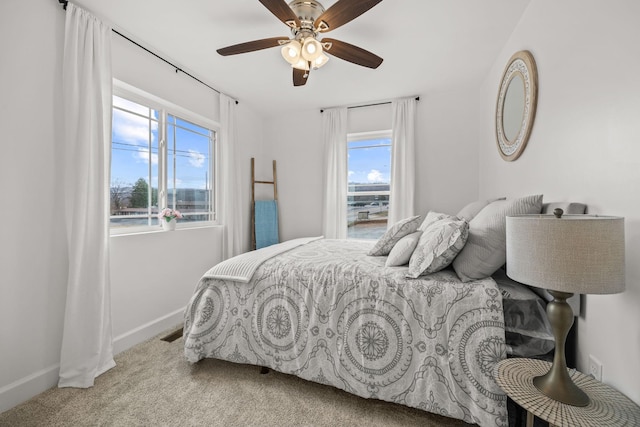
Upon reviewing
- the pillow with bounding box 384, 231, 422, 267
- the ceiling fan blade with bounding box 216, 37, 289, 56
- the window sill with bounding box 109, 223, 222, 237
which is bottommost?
the pillow with bounding box 384, 231, 422, 267

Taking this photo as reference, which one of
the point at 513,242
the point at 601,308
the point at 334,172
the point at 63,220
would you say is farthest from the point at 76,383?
the point at 334,172

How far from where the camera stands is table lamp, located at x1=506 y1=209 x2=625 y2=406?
2.83 ft

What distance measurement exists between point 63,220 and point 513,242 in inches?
100

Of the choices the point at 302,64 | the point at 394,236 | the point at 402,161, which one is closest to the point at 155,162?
the point at 302,64

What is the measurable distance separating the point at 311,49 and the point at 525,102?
4.99ft

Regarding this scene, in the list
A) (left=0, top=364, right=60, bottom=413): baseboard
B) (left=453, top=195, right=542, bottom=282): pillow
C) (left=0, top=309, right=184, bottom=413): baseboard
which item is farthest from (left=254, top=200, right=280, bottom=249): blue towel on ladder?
(left=453, top=195, right=542, bottom=282): pillow

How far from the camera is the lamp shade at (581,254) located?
2.83 feet

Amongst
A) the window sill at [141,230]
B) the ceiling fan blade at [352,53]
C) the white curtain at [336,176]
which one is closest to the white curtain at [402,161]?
the white curtain at [336,176]

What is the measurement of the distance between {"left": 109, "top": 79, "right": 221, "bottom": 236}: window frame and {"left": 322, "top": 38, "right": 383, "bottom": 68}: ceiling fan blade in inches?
66.2

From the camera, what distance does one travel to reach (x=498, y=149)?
249 cm

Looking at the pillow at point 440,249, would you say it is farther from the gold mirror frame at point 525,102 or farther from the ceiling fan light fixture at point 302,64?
the ceiling fan light fixture at point 302,64

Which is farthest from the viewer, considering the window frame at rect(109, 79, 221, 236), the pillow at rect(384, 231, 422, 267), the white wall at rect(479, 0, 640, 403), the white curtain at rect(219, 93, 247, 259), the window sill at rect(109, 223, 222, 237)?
the white curtain at rect(219, 93, 247, 259)

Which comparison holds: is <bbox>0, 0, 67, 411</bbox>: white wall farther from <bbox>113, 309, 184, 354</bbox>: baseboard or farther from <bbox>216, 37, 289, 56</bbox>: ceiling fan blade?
<bbox>216, 37, 289, 56</bbox>: ceiling fan blade

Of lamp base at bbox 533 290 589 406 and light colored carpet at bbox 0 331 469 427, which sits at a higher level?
lamp base at bbox 533 290 589 406
